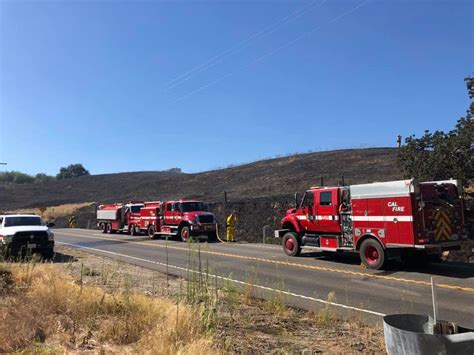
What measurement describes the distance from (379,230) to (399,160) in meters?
10.5

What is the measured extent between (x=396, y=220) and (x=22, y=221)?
14898 millimetres

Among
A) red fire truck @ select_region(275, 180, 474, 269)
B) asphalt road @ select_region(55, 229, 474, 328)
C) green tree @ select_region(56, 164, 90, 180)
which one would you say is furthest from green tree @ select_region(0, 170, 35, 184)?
red fire truck @ select_region(275, 180, 474, 269)

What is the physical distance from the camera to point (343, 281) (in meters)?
13.0

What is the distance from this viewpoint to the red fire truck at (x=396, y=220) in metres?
13.9

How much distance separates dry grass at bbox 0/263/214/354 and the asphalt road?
1540mm

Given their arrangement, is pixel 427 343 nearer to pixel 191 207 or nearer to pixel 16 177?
pixel 191 207

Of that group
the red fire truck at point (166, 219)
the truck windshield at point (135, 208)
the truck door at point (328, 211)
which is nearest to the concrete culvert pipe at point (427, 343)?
the truck door at point (328, 211)

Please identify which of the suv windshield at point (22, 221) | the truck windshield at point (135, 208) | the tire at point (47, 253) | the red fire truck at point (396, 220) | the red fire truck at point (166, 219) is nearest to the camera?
the red fire truck at point (396, 220)

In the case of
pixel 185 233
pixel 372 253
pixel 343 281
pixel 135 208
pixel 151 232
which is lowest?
pixel 343 281

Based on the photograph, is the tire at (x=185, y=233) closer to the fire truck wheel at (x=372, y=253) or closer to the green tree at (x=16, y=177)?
the fire truck wheel at (x=372, y=253)

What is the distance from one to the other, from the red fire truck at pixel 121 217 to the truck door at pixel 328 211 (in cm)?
2082

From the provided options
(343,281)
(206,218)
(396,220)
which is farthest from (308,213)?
(206,218)

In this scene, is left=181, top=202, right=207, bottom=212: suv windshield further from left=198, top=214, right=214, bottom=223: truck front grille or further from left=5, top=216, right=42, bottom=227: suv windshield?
left=5, top=216, right=42, bottom=227: suv windshield

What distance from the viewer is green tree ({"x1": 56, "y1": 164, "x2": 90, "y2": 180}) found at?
172887mm
